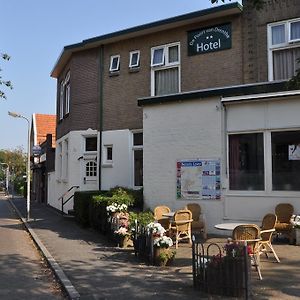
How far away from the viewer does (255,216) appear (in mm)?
12719

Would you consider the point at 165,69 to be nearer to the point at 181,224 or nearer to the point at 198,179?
the point at 198,179

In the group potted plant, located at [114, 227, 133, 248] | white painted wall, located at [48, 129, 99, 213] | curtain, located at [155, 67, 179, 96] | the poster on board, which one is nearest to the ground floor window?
the poster on board

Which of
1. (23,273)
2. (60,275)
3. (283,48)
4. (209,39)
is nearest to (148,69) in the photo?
(209,39)

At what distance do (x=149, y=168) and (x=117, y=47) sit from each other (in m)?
7.03

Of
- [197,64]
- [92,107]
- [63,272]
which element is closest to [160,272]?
[63,272]

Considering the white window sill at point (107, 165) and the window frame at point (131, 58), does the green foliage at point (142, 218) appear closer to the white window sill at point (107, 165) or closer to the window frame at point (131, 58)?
the white window sill at point (107, 165)

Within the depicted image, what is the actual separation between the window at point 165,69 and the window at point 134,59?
77 cm

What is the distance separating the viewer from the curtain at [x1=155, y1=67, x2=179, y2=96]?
694 inches

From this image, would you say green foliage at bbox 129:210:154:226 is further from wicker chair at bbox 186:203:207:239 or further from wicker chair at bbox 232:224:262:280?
wicker chair at bbox 232:224:262:280

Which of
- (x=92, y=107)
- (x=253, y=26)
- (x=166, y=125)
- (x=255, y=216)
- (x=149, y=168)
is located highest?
(x=253, y=26)

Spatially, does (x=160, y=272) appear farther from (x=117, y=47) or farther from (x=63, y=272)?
(x=117, y=47)

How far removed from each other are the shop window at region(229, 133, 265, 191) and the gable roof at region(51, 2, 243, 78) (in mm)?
4964

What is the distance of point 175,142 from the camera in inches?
563

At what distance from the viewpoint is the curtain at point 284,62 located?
49.1 feet
